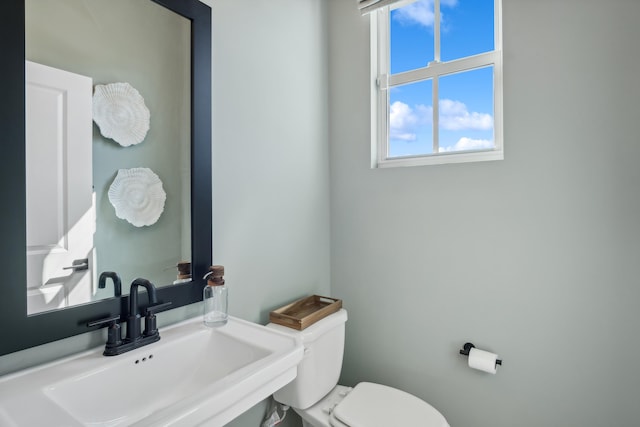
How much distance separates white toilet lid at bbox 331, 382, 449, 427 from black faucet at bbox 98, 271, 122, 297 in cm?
91

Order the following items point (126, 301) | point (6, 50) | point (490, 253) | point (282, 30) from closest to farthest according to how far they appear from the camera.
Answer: point (6, 50), point (126, 301), point (490, 253), point (282, 30)

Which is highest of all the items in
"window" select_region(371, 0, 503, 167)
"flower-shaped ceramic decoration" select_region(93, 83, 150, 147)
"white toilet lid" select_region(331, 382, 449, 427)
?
"window" select_region(371, 0, 503, 167)

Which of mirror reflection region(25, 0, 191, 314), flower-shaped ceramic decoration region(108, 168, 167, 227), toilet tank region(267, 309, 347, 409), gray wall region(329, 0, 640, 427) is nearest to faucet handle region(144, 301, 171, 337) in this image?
mirror reflection region(25, 0, 191, 314)

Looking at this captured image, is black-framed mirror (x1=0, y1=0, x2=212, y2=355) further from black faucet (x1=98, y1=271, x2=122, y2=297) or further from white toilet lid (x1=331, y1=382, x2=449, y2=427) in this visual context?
white toilet lid (x1=331, y1=382, x2=449, y2=427)

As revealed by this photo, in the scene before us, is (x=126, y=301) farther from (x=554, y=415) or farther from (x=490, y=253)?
(x=554, y=415)

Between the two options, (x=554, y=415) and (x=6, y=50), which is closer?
(x=6, y=50)

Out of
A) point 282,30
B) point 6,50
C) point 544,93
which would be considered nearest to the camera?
point 6,50

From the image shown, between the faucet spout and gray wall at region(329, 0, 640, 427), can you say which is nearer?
the faucet spout

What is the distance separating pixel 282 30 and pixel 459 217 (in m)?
1.20

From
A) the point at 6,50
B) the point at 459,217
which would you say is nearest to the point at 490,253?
the point at 459,217

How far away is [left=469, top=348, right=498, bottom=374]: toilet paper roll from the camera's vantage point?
1.30 m

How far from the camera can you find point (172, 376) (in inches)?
37.6

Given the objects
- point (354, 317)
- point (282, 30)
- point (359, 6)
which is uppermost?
point (359, 6)

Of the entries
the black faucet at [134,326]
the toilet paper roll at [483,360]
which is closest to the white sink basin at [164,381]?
the black faucet at [134,326]
